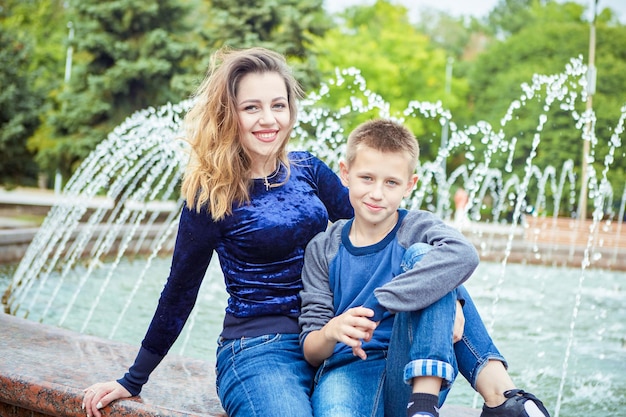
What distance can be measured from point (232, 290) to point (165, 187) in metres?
14.6

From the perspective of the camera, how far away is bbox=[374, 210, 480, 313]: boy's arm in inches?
80.7

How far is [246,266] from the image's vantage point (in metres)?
2.56

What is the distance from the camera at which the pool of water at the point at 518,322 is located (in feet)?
14.8

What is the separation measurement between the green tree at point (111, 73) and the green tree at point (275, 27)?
103 centimetres

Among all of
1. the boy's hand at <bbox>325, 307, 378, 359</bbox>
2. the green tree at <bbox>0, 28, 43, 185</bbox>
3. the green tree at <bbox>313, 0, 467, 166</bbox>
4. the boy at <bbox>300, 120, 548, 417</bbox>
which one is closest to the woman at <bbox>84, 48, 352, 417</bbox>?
the boy at <bbox>300, 120, 548, 417</bbox>

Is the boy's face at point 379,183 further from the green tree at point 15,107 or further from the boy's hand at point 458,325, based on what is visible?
the green tree at point 15,107

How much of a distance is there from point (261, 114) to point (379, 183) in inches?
22.2

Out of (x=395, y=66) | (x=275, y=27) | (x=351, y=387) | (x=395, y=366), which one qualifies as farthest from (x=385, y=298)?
(x=395, y=66)

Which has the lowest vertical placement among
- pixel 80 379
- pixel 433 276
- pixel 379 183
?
pixel 80 379

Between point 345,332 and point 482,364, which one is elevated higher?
point 345,332

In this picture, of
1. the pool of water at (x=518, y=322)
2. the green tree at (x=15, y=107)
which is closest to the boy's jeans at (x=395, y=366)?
the pool of water at (x=518, y=322)

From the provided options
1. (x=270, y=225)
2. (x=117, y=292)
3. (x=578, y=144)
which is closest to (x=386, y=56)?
(x=578, y=144)

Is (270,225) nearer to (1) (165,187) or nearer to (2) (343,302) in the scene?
(2) (343,302)

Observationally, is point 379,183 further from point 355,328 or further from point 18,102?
point 18,102
